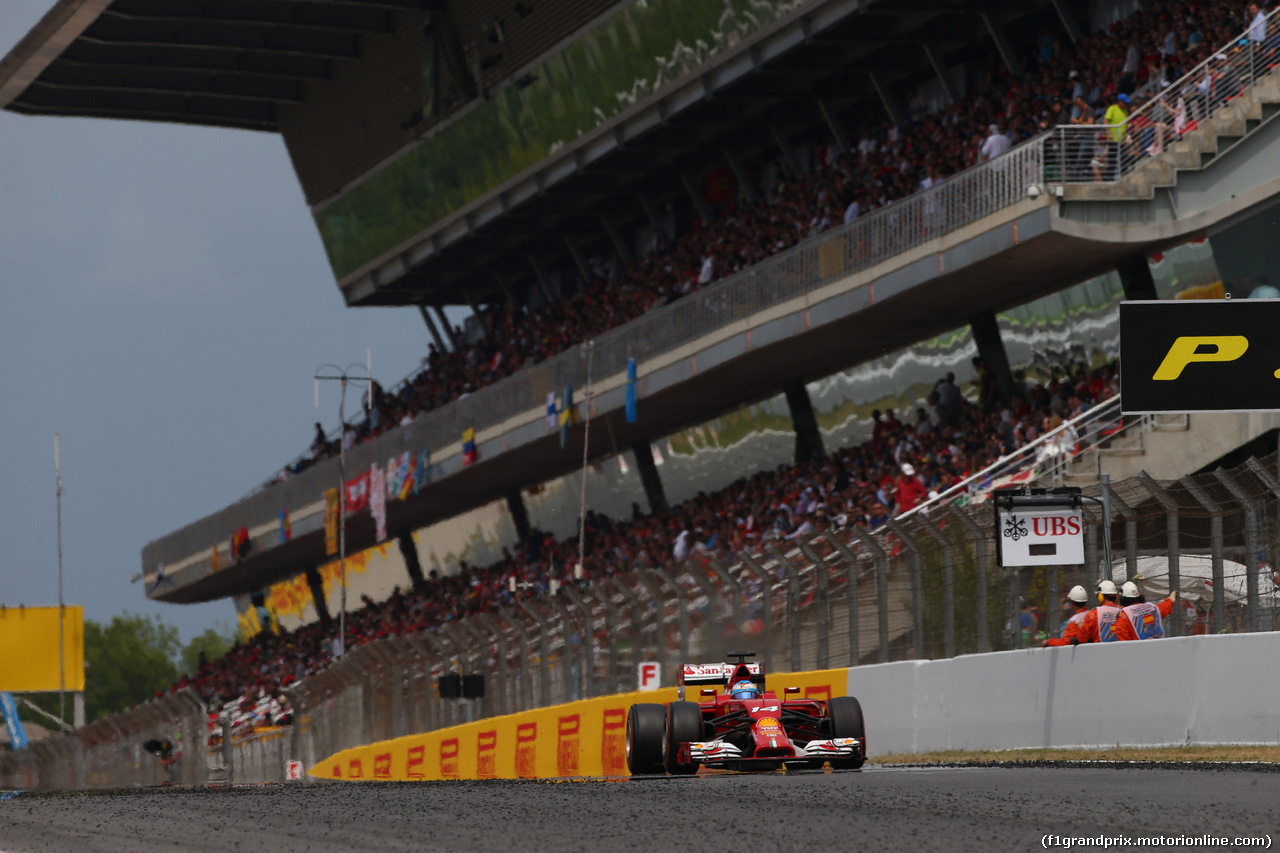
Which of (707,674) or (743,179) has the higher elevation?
(743,179)

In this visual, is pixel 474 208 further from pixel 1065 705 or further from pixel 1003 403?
pixel 1065 705

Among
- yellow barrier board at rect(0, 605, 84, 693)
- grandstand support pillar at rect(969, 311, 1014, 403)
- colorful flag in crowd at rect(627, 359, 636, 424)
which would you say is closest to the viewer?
grandstand support pillar at rect(969, 311, 1014, 403)

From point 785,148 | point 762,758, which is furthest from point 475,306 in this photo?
point 762,758

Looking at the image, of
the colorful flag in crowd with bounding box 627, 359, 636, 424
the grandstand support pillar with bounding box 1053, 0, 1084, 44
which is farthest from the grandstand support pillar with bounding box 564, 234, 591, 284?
the grandstand support pillar with bounding box 1053, 0, 1084, 44

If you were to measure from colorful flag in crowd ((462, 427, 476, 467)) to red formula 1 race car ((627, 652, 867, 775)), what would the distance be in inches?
1058

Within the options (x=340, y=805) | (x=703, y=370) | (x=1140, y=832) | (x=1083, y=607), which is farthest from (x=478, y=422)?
(x=1140, y=832)

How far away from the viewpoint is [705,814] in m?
9.45

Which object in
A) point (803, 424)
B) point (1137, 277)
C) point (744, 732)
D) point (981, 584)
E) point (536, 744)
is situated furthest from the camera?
point (803, 424)

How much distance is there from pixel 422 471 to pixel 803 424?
11.7 meters

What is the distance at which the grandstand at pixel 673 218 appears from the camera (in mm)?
25203

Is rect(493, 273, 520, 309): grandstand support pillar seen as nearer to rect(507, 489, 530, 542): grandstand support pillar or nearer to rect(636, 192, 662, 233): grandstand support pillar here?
rect(507, 489, 530, 542): grandstand support pillar

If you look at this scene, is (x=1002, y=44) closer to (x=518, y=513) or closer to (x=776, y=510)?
(x=776, y=510)

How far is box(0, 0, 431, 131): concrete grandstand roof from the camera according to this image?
44875mm

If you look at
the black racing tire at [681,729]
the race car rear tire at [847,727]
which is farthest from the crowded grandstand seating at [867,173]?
the black racing tire at [681,729]
